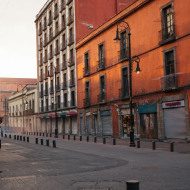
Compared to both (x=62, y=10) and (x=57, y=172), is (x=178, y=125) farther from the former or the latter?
(x=62, y=10)

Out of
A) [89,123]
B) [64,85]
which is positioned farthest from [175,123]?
[64,85]

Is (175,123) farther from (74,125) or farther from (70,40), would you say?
(70,40)

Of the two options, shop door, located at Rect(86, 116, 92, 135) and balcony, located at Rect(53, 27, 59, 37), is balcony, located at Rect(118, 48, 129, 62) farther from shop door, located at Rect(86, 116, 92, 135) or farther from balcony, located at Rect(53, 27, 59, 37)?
balcony, located at Rect(53, 27, 59, 37)

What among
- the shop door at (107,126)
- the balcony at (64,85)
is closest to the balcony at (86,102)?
the shop door at (107,126)

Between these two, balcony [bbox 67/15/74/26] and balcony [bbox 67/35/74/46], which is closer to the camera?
balcony [bbox 67/15/74/26]

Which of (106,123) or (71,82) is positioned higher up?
(71,82)

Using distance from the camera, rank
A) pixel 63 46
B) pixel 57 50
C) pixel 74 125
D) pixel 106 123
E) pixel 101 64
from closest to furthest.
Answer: pixel 106 123, pixel 101 64, pixel 74 125, pixel 63 46, pixel 57 50

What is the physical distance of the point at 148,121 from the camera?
24.7 metres

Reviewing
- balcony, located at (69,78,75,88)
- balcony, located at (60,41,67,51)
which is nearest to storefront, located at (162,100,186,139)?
balcony, located at (69,78,75,88)

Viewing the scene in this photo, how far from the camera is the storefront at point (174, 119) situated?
2112 centimetres

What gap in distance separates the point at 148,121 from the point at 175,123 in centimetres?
322

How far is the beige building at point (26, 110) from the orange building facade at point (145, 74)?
2488cm

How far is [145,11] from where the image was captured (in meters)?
25.2

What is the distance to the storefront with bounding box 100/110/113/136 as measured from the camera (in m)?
31.0
